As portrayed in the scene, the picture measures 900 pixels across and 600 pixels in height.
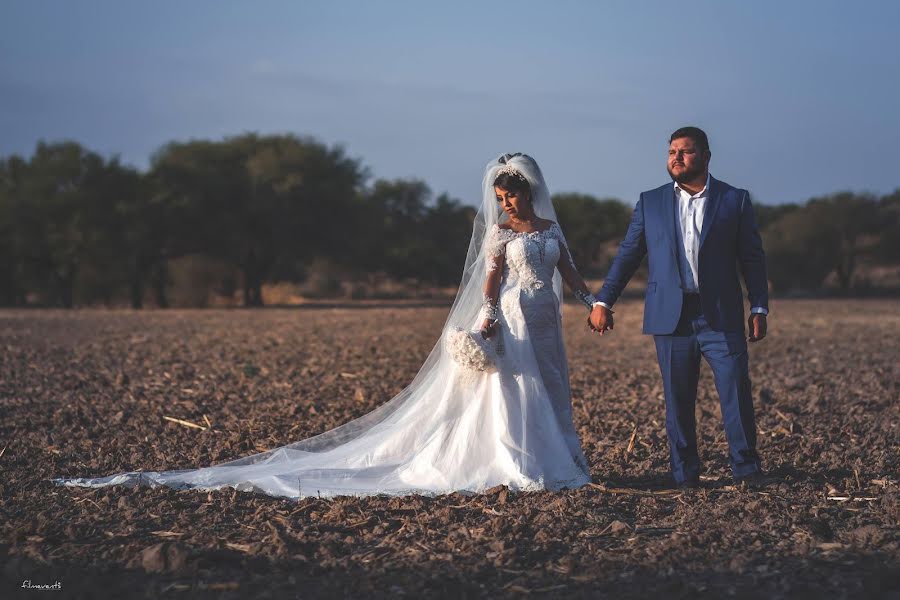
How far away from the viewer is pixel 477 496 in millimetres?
5699

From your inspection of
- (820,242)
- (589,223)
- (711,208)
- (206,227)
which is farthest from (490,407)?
(589,223)

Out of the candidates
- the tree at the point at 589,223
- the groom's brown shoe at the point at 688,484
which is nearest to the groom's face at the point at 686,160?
the groom's brown shoe at the point at 688,484

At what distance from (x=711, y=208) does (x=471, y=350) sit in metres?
1.66

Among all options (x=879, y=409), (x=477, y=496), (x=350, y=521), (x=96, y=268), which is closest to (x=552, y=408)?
(x=477, y=496)

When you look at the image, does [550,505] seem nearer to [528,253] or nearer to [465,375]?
[465,375]

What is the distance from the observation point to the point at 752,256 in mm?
5652

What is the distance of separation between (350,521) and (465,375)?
4.67ft

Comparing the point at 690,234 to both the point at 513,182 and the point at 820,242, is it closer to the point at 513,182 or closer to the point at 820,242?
the point at 513,182

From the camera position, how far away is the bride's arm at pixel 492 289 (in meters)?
6.27

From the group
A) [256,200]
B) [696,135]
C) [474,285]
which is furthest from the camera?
[256,200]

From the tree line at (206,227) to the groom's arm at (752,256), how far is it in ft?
98.1

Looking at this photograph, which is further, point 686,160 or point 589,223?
point 589,223

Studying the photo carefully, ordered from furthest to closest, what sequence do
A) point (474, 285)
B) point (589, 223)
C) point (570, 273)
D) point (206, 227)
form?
1. point (589, 223)
2. point (206, 227)
3. point (474, 285)
4. point (570, 273)

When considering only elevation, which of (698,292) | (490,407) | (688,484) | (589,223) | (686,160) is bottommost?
(688,484)
